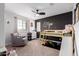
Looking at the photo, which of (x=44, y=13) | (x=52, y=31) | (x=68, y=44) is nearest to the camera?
(x=68, y=44)

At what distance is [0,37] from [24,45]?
2.45 meters

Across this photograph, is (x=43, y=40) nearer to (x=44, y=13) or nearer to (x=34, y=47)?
(x=34, y=47)

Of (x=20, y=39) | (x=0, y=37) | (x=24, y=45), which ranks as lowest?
(x=24, y=45)

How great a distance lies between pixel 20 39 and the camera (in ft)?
13.9

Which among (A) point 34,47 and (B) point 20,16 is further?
(A) point 34,47

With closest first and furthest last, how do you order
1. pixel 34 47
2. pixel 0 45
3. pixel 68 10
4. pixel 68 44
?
pixel 68 44, pixel 0 45, pixel 68 10, pixel 34 47

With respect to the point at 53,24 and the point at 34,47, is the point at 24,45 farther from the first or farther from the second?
the point at 53,24

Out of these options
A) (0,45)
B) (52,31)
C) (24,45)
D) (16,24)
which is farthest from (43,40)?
(0,45)

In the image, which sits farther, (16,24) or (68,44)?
(16,24)

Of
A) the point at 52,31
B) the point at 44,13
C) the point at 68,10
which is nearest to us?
the point at 68,10

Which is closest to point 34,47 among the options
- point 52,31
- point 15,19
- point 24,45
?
point 24,45

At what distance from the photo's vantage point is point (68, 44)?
5.24 ft

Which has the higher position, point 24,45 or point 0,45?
point 0,45

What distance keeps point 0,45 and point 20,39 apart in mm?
2259
